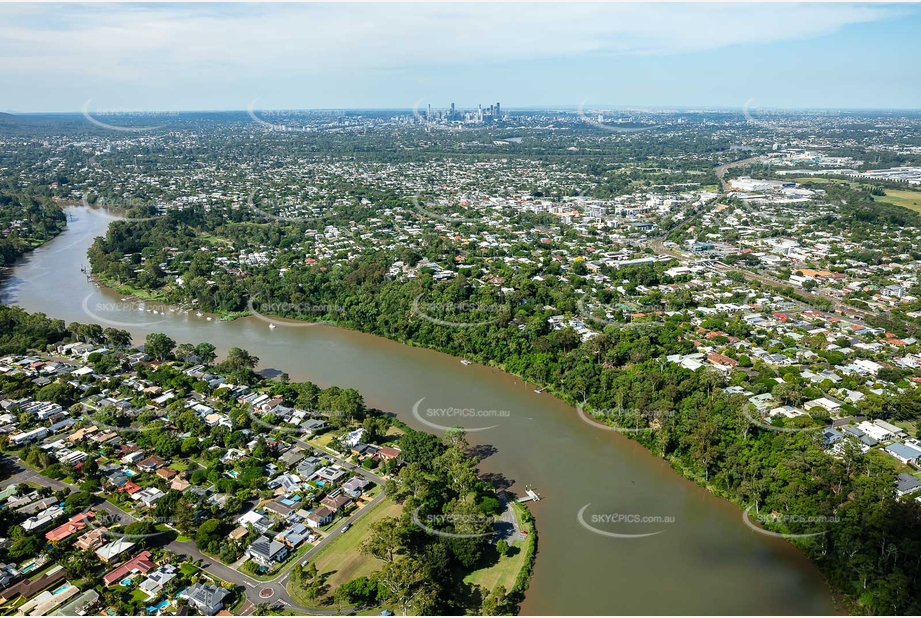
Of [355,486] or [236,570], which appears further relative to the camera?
[355,486]

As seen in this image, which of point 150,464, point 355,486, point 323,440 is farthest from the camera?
point 323,440

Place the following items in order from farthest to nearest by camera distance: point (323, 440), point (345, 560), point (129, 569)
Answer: point (323, 440) < point (345, 560) < point (129, 569)

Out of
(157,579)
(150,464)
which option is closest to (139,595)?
(157,579)

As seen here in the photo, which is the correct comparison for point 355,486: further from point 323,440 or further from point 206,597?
point 206,597

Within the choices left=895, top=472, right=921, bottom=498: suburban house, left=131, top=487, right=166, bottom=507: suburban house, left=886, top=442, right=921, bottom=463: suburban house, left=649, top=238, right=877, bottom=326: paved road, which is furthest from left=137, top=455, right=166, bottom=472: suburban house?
left=649, top=238, right=877, bottom=326: paved road

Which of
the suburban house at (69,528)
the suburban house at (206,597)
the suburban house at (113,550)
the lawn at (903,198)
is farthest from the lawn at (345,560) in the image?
the lawn at (903,198)

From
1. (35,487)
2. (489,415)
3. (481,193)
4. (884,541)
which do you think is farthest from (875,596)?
(481,193)
